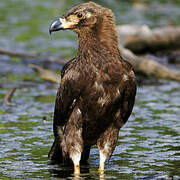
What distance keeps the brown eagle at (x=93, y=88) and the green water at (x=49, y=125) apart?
0.38m

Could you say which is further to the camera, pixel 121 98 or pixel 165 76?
pixel 165 76

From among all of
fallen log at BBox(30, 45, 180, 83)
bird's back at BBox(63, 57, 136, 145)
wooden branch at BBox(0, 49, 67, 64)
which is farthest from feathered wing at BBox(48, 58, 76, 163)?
wooden branch at BBox(0, 49, 67, 64)

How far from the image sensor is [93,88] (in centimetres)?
673

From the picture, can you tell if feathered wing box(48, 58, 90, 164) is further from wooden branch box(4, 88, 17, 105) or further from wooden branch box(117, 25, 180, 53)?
wooden branch box(117, 25, 180, 53)

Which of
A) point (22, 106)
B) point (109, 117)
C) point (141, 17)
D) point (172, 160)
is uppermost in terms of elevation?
point (109, 117)

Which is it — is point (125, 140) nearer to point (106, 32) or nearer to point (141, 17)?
point (106, 32)

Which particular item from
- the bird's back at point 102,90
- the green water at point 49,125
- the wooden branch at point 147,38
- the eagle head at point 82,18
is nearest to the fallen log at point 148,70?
the green water at point 49,125

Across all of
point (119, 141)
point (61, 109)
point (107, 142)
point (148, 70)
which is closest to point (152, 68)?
point (148, 70)

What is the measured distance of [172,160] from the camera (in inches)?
289

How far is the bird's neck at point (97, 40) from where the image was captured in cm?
688

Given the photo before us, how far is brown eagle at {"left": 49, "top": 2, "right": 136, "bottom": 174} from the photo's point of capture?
6754 millimetres

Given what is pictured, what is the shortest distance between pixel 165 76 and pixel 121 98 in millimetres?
5493

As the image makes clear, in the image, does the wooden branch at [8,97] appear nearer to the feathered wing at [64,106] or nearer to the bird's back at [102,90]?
the feathered wing at [64,106]

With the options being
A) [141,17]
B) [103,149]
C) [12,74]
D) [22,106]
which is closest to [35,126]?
[22,106]
